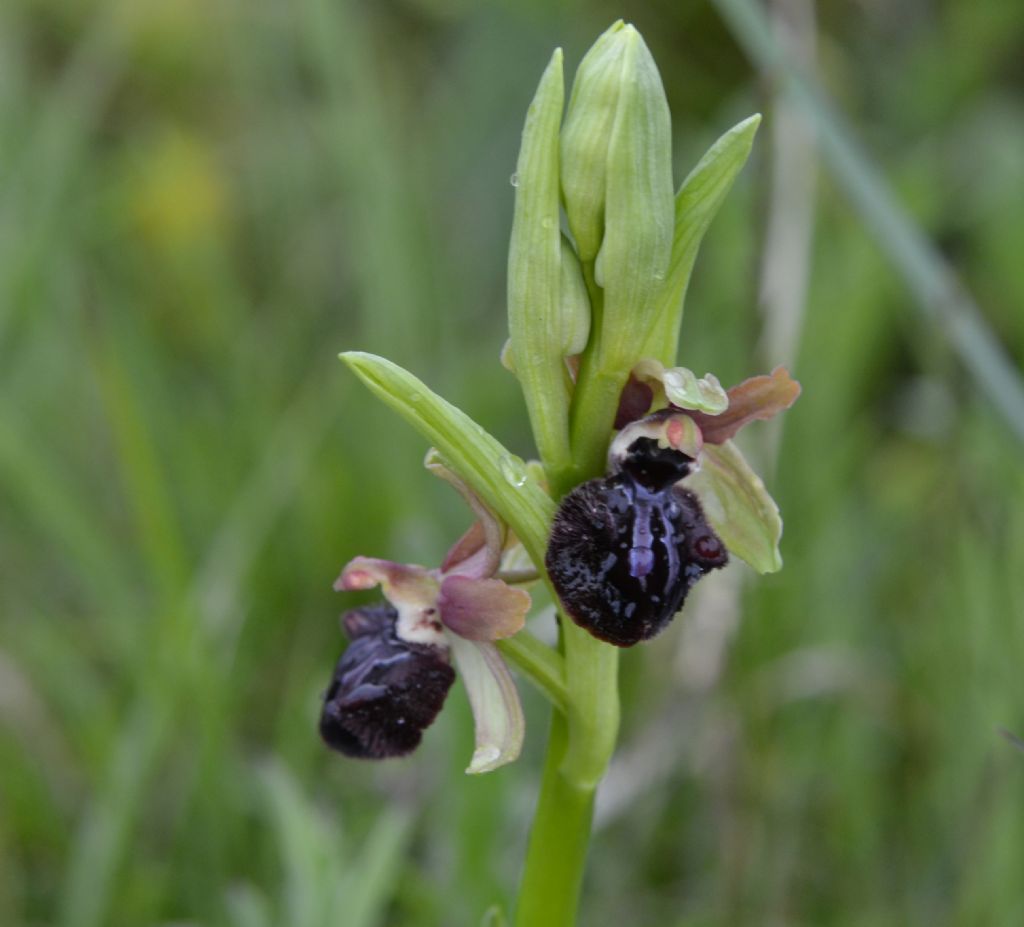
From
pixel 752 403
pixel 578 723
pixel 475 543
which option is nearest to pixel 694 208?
pixel 752 403

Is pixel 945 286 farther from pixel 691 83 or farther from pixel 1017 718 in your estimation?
pixel 691 83

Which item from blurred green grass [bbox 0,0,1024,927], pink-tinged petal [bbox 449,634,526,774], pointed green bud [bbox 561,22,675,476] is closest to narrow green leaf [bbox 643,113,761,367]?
pointed green bud [bbox 561,22,675,476]

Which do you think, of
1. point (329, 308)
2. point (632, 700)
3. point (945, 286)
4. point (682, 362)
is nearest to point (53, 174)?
point (329, 308)

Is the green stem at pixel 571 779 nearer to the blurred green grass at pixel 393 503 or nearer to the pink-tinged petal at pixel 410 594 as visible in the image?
the pink-tinged petal at pixel 410 594

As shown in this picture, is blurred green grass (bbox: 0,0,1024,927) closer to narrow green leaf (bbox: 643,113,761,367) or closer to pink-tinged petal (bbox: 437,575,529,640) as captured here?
pink-tinged petal (bbox: 437,575,529,640)

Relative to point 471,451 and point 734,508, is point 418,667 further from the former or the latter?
point 734,508

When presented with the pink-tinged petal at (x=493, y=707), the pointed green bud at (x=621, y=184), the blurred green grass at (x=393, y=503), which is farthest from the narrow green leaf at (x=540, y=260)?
the blurred green grass at (x=393, y=503)
